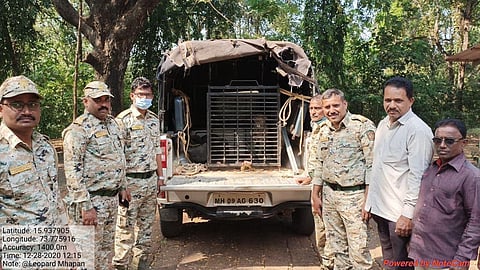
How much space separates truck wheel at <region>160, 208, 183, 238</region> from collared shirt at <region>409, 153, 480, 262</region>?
2.75 metres

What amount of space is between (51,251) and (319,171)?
6.74ft

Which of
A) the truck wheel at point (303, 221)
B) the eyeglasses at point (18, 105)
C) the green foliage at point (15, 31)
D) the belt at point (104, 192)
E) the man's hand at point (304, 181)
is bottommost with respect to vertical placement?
the truck wheel at point (303, 221)

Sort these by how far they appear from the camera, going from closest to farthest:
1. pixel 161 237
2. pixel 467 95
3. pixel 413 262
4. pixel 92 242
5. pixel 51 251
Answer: pixel 51 251 → pixel 413 262 → pixel 92 242 → pixel 161 237 → pixel 467 95

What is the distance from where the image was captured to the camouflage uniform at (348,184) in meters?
→ 3.16

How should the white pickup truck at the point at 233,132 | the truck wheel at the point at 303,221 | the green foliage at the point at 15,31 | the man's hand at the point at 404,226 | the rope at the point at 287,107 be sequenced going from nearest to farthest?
the man's hand at the point at 404,226
the white pickup truck at the point at 233,132
the truck wheel at the point at 303,221
the rope at the point at 287,107
the green foliage at the point at 15,31

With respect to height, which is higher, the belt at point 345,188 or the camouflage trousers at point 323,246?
the belt at point 345,188

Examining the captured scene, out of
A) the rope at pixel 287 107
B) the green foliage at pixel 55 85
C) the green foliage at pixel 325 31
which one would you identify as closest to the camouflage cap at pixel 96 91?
the rope at pixel 287 107

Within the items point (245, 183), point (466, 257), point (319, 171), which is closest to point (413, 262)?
point (466, 257)

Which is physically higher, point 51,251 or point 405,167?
point 405,167

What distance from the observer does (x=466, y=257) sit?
221cm

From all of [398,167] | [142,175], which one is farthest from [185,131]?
[398,167]

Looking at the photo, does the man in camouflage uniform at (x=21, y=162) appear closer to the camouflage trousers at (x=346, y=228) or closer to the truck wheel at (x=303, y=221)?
the camouflage trousers at (x=346, y=228)

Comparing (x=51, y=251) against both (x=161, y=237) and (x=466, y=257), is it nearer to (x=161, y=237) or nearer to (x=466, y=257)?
(x=466, y=257)

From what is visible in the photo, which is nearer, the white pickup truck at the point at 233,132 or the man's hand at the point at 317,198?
the man's hand at the point at 317,198
